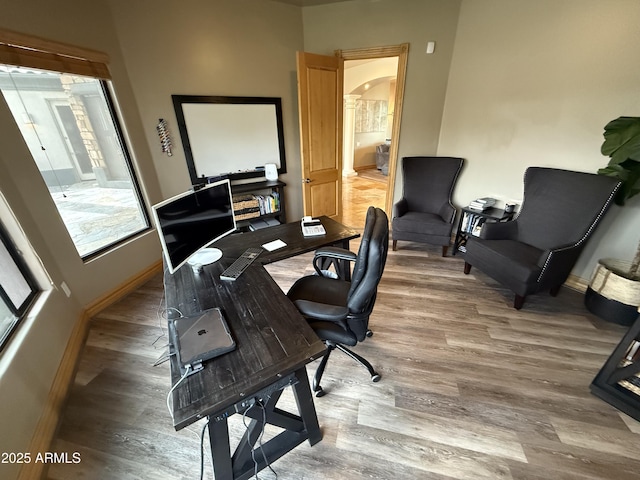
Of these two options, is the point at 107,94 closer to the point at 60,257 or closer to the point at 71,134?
the point at 71,134

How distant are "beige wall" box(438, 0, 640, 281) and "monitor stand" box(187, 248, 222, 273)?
3042 mm

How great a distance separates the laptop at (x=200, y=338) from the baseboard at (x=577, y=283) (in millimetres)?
3075

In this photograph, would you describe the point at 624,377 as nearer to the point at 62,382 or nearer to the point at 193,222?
the point at 193,222

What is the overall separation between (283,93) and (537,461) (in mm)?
3880

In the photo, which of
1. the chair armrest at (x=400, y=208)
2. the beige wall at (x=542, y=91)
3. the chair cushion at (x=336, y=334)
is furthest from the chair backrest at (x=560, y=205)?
the chair cushion at (x=336, y=334)

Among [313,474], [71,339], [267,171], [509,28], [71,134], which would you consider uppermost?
[509,28]

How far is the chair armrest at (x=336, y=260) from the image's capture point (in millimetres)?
1756

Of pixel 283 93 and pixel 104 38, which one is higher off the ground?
pixel 104 38

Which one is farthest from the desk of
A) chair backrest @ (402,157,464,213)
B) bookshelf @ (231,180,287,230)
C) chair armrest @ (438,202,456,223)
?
chair backrest @ (402,157,464,213)

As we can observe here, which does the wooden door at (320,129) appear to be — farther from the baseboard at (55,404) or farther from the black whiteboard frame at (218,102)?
the baseboard at (55,404)

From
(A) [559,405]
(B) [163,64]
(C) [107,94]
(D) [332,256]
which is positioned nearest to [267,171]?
(B) [163,64]

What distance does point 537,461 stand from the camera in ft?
4.13

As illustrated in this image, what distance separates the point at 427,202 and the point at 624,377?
7.44 ft

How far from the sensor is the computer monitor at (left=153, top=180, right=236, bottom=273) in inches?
53.2
